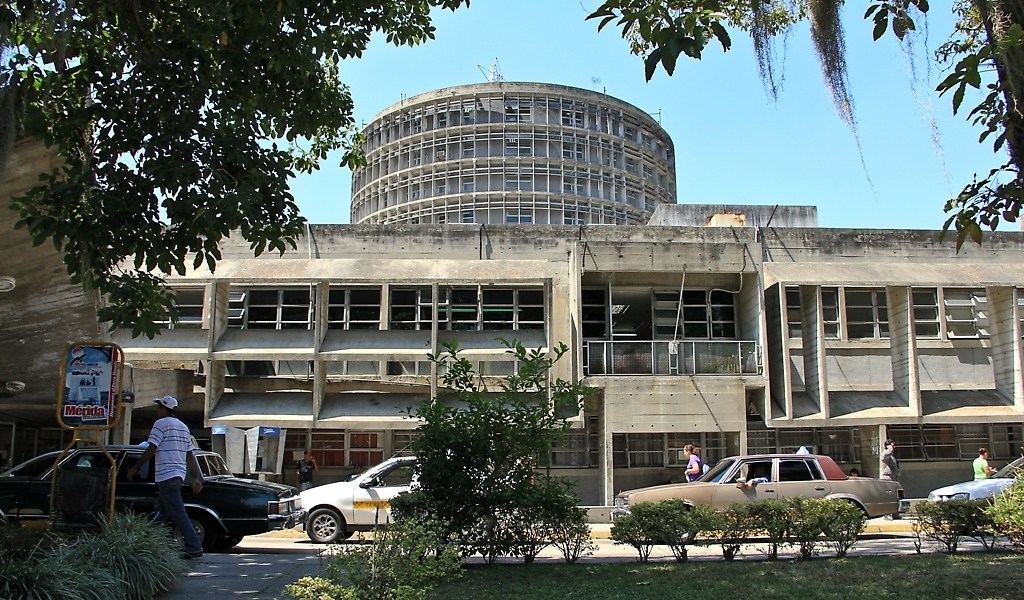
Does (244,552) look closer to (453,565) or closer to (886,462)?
(453,565)

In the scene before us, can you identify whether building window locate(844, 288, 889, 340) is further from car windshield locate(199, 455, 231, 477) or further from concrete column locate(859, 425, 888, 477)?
car windshield locate(199, 455, 231, 477)

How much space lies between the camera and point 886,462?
21.4m

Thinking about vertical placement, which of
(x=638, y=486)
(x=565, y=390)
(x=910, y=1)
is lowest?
(x=638, y=486)

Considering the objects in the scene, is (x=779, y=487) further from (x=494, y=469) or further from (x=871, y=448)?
(x=871, y=448)

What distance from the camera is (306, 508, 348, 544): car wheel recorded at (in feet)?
47.4

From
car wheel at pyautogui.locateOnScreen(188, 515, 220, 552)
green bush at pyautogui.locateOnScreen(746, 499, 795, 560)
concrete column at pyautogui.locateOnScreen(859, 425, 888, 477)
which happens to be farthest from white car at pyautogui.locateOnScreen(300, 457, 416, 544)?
concrete column at pyautogui.locateOnScreen(859, 425, 888, 477)

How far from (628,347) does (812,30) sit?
1666 cm

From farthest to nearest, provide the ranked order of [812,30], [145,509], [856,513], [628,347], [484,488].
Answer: [628,347]
[145,509]
[856,513]
[484,488]
[812,30]

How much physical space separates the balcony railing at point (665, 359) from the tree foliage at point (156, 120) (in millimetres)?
14405

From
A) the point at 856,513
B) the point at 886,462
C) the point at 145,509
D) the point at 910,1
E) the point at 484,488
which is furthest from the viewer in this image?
the point at 886,462

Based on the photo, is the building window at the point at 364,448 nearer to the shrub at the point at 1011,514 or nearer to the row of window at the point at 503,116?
the shrub at the point at 1011,514

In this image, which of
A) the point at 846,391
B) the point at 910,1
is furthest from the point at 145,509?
the point at 846,391

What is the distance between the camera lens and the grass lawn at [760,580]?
25.7 ft

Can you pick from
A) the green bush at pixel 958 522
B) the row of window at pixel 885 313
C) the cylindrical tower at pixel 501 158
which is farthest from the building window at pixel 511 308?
the cylindrical tower at pixel 501 158
